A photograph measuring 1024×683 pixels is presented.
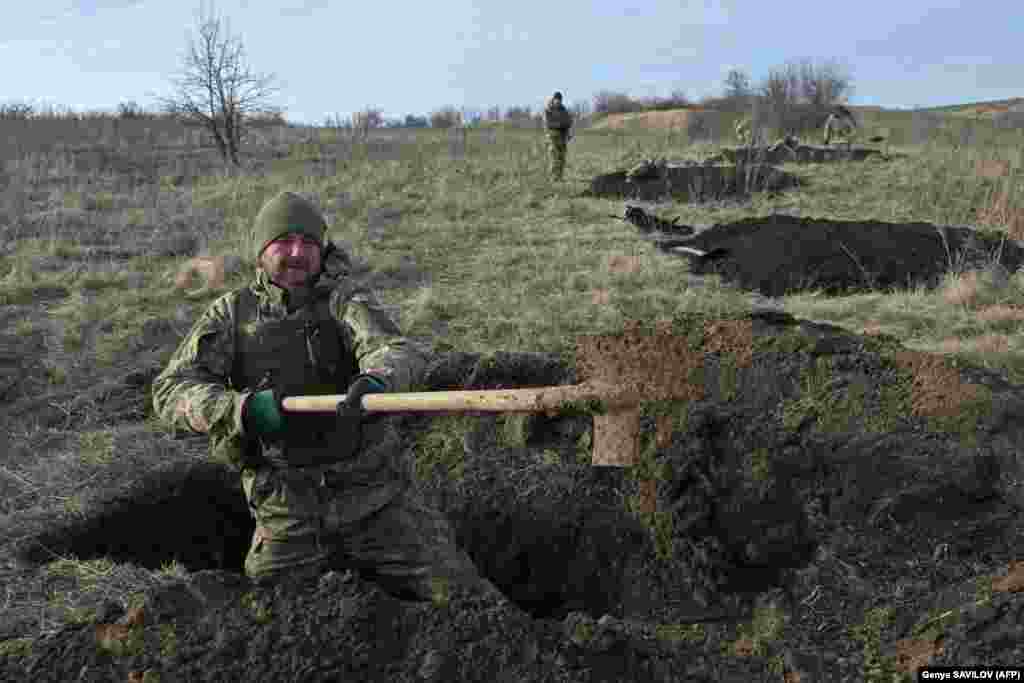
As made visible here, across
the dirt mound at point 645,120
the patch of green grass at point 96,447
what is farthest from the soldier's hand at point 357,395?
the dirt mound at point 645,120

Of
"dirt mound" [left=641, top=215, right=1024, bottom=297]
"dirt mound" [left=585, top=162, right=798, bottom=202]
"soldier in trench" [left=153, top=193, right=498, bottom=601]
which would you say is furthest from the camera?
"dirt mound" [left=585, top=162, right=798, bottom=202]

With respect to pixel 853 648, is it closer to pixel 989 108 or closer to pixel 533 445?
pixel 533 445

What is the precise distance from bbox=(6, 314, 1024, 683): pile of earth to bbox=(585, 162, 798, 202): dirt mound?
7570 millimetres

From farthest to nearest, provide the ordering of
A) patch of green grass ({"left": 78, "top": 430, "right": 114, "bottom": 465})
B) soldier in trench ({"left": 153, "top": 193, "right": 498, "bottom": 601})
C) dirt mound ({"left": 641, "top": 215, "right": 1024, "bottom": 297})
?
dirt mound ({"left": 641, "top": 215, "right": 1024, "bottom": 297}) < patch of green grass ({"left": 78, "top": 430, "right": 114, "bottom": 465}) < soldier in trench ({"left": 153, "top": 193, "right": 498, "bottom": 601})

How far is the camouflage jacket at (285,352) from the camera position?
269 centimetres

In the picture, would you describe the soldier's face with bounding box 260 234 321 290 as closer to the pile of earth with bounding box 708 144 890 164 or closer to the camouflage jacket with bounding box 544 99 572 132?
the camouflage jacket with bounding box 544 99 572 132

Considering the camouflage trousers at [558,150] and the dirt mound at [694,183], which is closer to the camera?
the dirt mound at [694,183]

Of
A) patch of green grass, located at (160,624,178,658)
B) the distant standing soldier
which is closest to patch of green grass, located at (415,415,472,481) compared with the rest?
patch of green grass, located at (160,624,178,658)

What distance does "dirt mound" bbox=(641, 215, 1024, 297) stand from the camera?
682 centimetres

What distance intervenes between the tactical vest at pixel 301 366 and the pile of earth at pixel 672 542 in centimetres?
48

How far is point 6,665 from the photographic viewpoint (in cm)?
219

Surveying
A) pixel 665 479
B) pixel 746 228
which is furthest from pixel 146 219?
pixel 665 479

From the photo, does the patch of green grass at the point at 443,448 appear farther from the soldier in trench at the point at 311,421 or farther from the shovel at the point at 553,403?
the shovel at the point at 553,403

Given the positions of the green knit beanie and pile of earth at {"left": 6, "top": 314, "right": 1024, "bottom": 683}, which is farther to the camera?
the green knit beanie
